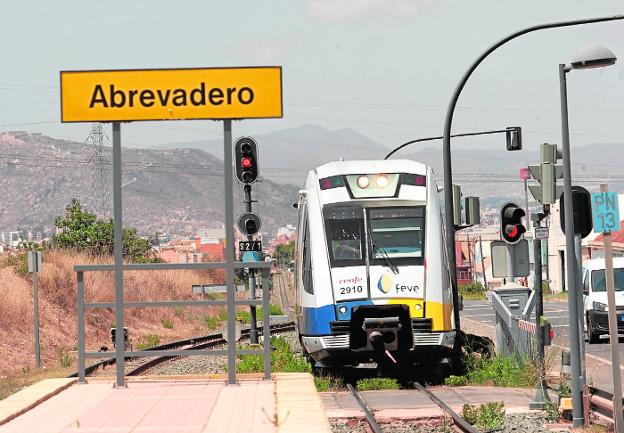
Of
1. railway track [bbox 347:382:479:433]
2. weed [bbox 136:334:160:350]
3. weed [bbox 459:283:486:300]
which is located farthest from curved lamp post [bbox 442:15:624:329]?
weed [bbox 459:283:486:300]

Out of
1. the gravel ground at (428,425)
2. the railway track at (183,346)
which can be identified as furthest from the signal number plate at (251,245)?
the gravel ground at (428,425)

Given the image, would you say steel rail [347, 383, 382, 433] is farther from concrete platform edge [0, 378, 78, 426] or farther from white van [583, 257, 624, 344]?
white van [583, 257, 624, 344]

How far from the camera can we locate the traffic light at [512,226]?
17984 millimetres

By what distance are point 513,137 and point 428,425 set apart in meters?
15.9

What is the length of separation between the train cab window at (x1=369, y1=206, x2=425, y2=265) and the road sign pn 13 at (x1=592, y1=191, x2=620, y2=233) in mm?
5977

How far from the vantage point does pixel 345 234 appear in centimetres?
2042

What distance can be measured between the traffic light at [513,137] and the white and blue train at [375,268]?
372 inches

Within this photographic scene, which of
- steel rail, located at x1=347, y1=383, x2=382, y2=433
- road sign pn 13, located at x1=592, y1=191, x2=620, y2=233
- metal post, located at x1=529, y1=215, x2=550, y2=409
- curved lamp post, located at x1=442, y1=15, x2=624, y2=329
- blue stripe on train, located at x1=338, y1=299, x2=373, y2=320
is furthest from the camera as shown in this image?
curved lamp post, located at x1=442, y1=15, x2=624, y2=329

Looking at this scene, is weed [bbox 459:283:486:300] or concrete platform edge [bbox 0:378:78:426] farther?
weed [bbox 459:283:486:300]

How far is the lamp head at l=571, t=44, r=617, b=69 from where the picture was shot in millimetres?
15523

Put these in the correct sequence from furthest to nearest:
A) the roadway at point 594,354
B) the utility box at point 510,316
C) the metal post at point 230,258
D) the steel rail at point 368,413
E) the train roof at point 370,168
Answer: the utility box at point 510,316, the roadway at point 594,354, the train roof at point 370,168, the steel rail at point 368,413, the metal post at point 230,258

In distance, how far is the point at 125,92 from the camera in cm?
1341

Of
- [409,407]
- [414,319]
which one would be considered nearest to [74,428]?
[409,407]

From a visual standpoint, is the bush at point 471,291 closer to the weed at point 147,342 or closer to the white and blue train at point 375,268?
the weed at point 147,342
